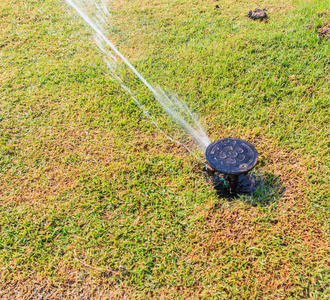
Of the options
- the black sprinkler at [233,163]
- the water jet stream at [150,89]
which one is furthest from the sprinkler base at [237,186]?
the water jet stream at [150,89]

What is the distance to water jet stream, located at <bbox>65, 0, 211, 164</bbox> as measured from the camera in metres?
3.27

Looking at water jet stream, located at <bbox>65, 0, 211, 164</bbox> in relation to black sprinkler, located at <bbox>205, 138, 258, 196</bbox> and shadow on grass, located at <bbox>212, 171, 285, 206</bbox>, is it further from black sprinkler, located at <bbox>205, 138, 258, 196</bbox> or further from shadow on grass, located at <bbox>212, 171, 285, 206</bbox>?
shadow on grass, located at <bbox>212, 171, 285, 206</bbox>

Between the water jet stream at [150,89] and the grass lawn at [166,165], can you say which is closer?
the grass lawn at [166,165]

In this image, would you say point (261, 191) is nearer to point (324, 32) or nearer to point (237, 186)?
point (237, 186)

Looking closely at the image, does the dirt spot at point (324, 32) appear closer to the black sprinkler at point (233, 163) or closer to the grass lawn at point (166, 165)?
the grass lawn at point (166, 165)

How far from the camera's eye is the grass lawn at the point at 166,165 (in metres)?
2.24

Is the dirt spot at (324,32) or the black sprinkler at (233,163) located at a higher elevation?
the black sprinkler at (233,163)

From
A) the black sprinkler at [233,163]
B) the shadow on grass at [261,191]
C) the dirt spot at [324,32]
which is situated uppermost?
the black sprinkler at [233,163]

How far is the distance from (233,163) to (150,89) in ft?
6.10

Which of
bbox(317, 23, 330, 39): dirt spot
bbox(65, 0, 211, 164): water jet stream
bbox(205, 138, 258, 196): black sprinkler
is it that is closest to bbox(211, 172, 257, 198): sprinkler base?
bbox(205, 138, 258, 196): black sprinkler

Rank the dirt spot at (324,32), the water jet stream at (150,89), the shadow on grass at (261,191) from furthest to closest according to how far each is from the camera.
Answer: the dirt spot at (324,32)
the water jet stream at (150,89)
the shadow on grass at (261,191)

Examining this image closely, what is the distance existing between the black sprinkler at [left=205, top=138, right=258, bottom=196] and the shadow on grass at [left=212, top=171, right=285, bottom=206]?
0.8 inches

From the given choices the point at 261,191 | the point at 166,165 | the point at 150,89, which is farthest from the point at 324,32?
the point at 166,165

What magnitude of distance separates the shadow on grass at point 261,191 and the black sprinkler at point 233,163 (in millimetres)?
19
